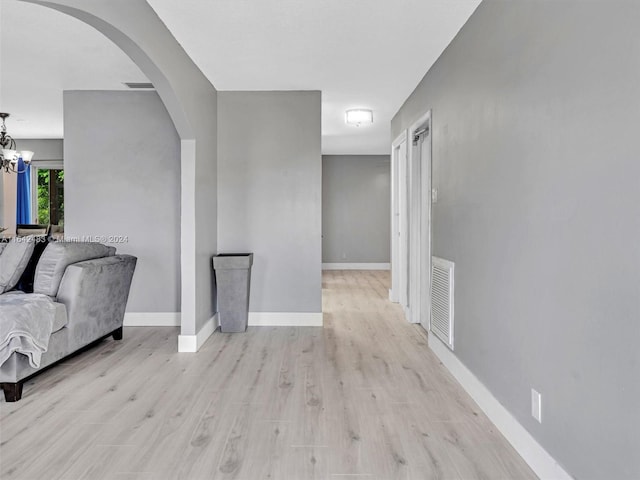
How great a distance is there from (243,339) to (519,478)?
9.01ft

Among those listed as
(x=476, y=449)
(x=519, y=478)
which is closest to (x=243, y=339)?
(x=476, y=449)

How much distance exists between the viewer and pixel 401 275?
17.8 feet

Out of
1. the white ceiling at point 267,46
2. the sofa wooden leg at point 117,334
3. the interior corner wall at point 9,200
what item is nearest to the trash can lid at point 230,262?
the sofa wooden leg at point 117,334

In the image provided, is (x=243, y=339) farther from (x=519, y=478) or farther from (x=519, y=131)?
(x=519, y=131)

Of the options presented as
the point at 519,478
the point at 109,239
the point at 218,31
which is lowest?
the point at 519,478

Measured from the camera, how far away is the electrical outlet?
1.88 meters

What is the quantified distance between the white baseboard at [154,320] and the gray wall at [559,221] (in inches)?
121

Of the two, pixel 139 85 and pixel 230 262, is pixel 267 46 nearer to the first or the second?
pixel 139 85

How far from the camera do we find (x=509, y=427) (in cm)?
216

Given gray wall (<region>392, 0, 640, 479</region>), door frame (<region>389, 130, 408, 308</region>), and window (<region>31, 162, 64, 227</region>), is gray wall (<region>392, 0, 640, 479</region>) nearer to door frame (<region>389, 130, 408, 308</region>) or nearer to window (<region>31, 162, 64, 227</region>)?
door frame (<region>389, 130, 408, 308</region>)

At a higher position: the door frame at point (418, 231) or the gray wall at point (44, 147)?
the gray wall at point (44, 147)

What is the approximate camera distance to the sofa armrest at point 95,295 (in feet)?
10.5

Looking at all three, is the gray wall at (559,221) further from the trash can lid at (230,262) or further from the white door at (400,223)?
the white door at (400,223)

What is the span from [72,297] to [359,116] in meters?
3.73
